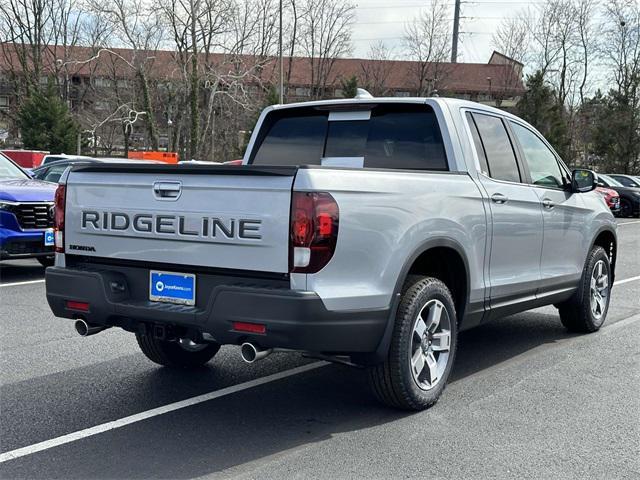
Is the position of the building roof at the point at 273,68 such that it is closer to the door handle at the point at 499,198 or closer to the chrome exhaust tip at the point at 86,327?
the door handle at the point at 499,198

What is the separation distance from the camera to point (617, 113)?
47250 millimetres

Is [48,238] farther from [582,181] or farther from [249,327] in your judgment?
[582,181]

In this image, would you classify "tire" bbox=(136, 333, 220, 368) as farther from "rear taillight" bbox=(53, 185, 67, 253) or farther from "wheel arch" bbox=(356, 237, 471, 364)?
"wheel arch" bbox=(356, 237, 471, 364)

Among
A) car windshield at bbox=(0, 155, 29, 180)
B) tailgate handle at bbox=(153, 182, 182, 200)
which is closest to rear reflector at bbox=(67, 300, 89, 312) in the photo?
tailgate handle at bbox=(153, 182, 182, 200)

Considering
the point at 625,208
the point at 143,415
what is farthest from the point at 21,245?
the point at 625,208

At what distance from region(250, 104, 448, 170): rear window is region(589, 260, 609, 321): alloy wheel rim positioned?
265 cm

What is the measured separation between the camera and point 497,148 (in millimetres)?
5410

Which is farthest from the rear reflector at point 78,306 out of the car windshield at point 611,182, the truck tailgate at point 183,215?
the car windshield at point 611,182

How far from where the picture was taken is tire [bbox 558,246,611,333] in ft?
21.6

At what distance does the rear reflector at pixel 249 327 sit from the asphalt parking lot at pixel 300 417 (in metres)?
0.66

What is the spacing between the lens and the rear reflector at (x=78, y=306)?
4.23m

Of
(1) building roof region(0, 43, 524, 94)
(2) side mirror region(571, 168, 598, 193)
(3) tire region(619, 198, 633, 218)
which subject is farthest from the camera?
(1) building roof region(0, 43, 524, 94)

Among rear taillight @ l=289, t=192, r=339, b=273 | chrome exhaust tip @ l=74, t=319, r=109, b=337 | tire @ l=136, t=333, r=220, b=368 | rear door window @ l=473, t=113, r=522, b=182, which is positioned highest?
rear door window @ l=473, t=113, r=522, b=182

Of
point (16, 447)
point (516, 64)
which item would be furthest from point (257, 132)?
point (516, 64)
